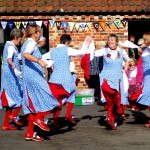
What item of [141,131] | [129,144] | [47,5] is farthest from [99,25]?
[129,144]

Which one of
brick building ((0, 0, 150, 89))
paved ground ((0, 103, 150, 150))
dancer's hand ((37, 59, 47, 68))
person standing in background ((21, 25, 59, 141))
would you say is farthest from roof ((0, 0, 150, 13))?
dancer's hand ((37, 59, 47, 68))

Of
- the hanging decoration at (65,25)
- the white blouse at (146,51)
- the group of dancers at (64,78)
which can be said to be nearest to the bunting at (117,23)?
the hanging decoration at (65,25)

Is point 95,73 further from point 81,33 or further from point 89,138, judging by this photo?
point 89,138

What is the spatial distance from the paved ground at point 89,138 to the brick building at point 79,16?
157 inches

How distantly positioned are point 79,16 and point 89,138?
5955mm

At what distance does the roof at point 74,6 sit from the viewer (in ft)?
42.6

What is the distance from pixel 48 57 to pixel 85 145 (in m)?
1.97

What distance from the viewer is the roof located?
13.0 meters

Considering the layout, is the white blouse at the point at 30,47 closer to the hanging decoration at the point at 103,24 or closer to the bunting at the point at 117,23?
the hanging decoration at the point at 103,24

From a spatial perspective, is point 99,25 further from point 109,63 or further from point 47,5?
point 109,63

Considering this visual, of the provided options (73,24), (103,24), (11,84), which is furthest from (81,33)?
(11,84)

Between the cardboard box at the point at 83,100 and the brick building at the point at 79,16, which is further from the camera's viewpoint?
the brick building at the point at 79,16

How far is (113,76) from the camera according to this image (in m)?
8.65

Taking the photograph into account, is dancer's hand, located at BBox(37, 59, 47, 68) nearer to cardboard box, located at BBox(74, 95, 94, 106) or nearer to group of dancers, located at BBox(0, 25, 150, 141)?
group of dancers, located at BBox(0, 25, 150, 141)
